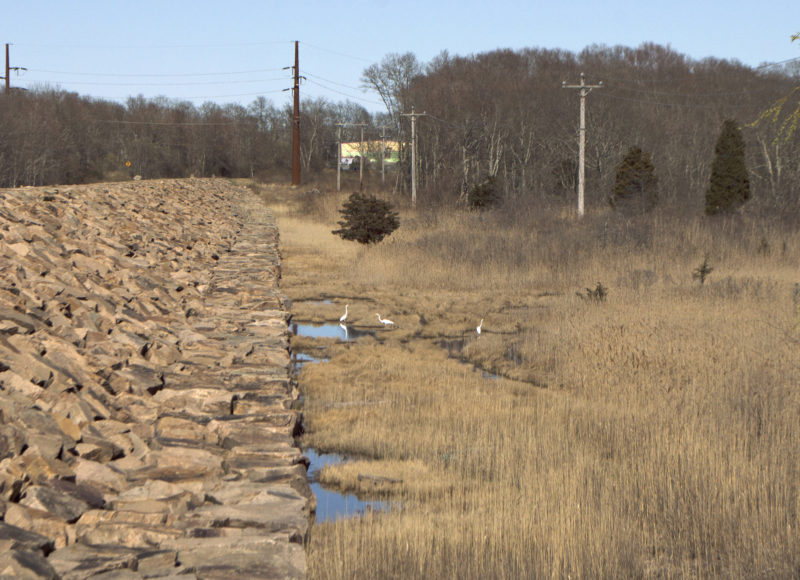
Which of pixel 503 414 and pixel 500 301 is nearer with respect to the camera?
pixel 503 414

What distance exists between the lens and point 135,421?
434 centimetres

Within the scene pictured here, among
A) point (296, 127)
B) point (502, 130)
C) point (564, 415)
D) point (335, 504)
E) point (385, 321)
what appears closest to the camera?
point (335, 504)

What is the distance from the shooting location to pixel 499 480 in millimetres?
5574

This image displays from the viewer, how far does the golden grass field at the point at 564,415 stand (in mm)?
4066

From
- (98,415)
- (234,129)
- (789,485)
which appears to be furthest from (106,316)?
(234,129)

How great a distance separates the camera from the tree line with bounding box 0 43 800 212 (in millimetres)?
43844

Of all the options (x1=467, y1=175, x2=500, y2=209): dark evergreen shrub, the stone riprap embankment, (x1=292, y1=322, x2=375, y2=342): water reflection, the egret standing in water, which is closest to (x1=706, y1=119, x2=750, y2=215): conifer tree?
(x1=467, y1=175, x2=500, y2=209): dark evergreen shrub

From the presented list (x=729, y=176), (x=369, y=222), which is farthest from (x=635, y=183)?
(x=369, y=222)

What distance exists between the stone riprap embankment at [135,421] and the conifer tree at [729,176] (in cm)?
2527

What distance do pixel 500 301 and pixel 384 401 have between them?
707cm

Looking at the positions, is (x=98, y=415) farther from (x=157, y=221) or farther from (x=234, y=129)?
(x=234, y=129)

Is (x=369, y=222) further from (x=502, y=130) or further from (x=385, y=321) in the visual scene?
(x=502, y=130)

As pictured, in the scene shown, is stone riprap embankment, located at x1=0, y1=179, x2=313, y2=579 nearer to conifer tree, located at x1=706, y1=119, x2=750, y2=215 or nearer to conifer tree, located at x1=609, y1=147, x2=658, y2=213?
conifer tree, located at x1=609, y1=147, x2=658, y2=213

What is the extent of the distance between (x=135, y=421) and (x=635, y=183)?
1140 inches
